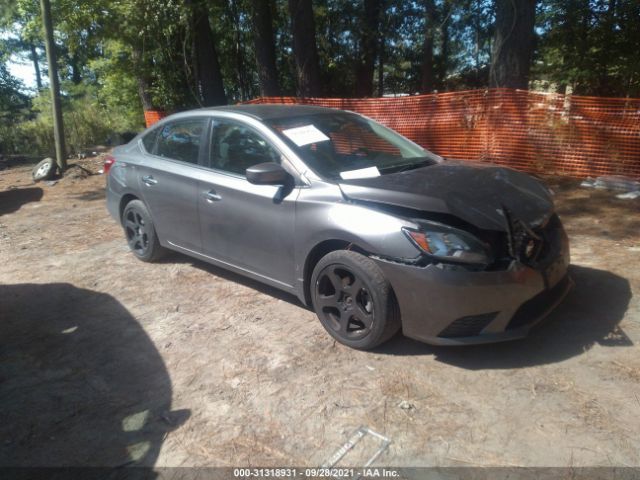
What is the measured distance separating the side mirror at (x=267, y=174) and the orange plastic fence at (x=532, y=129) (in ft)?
17.6

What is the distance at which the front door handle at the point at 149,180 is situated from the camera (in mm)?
4961

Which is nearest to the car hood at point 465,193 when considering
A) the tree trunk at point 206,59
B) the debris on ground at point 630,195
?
the debris on ground at point 630,195

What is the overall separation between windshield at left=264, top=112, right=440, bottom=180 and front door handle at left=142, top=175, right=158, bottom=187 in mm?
1486

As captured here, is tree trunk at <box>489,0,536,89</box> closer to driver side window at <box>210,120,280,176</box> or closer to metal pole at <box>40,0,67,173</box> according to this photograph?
driver side window at <box>210,120,280,176</box>

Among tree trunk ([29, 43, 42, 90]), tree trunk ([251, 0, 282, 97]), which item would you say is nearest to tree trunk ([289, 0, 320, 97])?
tree trunk ([251, 0, 282, 97])

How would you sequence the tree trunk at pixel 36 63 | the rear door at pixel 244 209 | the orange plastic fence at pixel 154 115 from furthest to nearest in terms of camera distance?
1. the tree trunk at pixel 36 63
2. the orange plastic fence at pixel 154 115
3. the rear door at pixel 244 209

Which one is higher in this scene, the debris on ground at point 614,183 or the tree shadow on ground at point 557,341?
the debris on ground at point 614,183

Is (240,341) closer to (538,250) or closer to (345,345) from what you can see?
(345,345)

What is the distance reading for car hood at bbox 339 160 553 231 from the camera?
3137mm

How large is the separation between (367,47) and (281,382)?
16.6 metres

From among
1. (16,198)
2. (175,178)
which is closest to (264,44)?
(16,198)

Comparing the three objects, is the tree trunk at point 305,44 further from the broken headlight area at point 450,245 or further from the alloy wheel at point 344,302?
the broken headlight area at point 450,245

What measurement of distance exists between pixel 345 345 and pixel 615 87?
12679mm

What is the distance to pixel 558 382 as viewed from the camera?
301 cm
